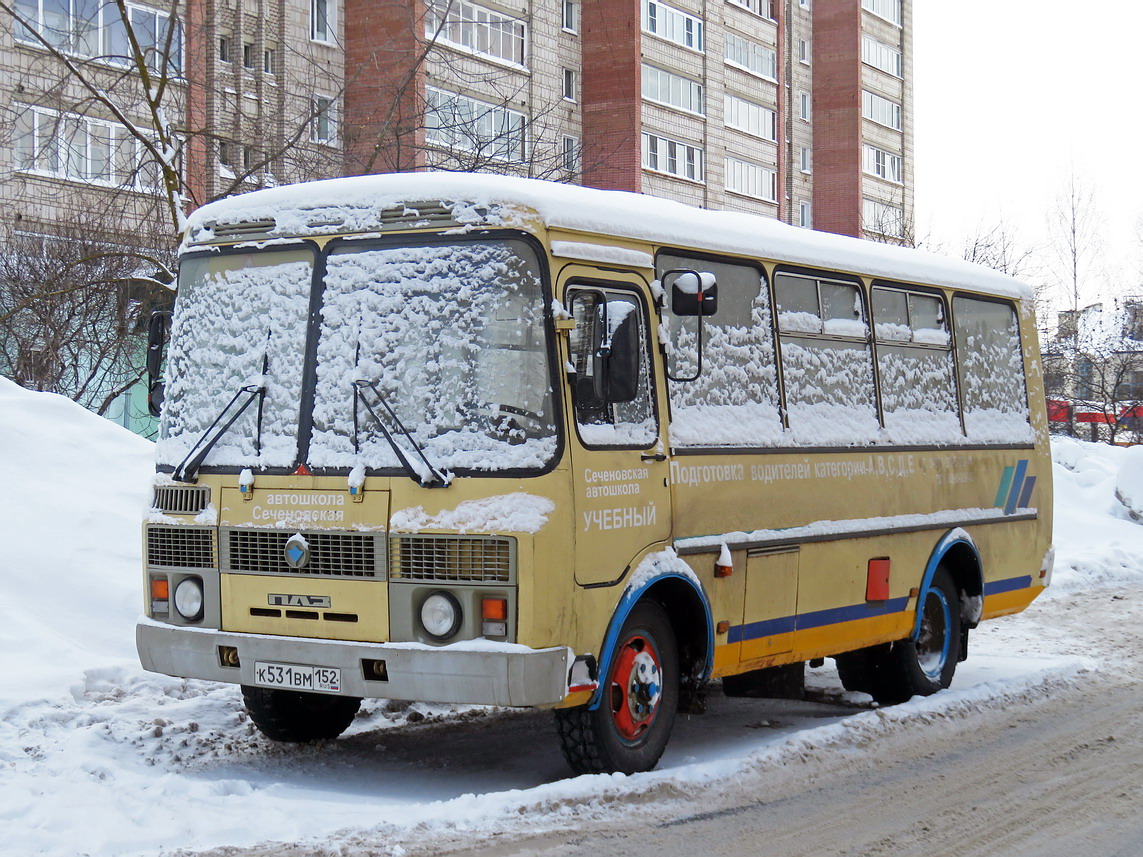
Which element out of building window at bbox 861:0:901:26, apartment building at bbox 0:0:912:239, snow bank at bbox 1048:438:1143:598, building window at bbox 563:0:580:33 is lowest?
snow bank at bbox 1048:438:1143:598

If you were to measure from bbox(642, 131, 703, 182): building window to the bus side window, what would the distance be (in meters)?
41.1

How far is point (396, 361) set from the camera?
713 centimetres

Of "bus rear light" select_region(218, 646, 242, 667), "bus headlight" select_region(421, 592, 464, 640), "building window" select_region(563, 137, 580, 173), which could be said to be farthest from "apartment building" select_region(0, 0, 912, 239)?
"bus headlight" select_region(421, 592, 464, 640)

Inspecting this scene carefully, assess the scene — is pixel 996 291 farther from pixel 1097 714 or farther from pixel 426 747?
pixel 426 747

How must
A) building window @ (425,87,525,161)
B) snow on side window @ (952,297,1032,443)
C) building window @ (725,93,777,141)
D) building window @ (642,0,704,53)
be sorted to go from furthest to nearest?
1. building window @ (725,93,777,141)
2. building window @ (642,0,704,53)
3. building window @ (425,87,525,161)
4. snow on side window @ (952,297,1032,443)

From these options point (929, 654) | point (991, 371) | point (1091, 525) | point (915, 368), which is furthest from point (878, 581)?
point (1091, 525)

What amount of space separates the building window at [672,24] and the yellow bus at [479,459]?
41.6m

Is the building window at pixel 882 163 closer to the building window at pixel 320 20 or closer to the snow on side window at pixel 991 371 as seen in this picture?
the building window at pixel 320 20

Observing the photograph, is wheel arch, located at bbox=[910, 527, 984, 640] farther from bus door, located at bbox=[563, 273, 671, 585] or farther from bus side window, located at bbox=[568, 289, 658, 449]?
bus side window, located at bbox=[568, 289, 658, 449]

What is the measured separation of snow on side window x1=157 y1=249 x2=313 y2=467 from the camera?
7.36m

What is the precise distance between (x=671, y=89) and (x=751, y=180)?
255 inches

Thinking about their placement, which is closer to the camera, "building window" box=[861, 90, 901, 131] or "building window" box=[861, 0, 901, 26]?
"building window" box=[861, 90, 901, 131]

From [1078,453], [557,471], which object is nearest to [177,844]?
[557,471]

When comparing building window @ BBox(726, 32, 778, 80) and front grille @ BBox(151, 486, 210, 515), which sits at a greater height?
building window @ BBox(726, 32, 778, 80)
